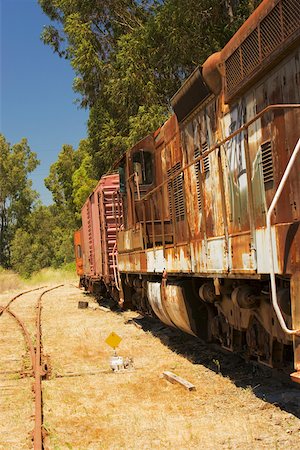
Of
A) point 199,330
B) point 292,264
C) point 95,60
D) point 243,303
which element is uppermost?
point 95,60

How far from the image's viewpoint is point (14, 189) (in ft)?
187

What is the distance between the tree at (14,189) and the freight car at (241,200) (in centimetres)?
4920

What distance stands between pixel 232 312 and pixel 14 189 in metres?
53.3

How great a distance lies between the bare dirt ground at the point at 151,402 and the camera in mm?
4434

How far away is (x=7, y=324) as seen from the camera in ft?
44.8

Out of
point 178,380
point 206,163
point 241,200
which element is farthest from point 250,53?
point 178,380

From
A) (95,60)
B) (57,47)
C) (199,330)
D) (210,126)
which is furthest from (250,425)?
(57,47)

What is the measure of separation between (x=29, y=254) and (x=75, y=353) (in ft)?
164

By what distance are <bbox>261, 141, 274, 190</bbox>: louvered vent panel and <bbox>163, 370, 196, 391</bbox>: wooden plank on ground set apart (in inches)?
92.0

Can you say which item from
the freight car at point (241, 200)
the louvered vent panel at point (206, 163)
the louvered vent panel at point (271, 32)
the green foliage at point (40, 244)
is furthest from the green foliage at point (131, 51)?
the green foliage at point (40, 244)

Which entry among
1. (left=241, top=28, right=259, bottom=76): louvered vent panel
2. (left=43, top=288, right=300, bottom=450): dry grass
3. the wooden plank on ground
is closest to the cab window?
(left=43, top=288, right=300, bottom=450): dry grass

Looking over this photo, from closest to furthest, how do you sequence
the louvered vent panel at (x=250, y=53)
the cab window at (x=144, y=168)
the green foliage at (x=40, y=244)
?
the louvered vent panel at (x=250, y=53) → the cab window at (x=144, y=168) → the green foliage at (x=40, y=244)

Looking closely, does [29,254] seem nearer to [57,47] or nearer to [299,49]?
[57,47]

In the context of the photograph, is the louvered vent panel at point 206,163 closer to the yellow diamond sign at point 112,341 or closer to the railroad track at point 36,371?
the yellow diamond sign at point 112,341
